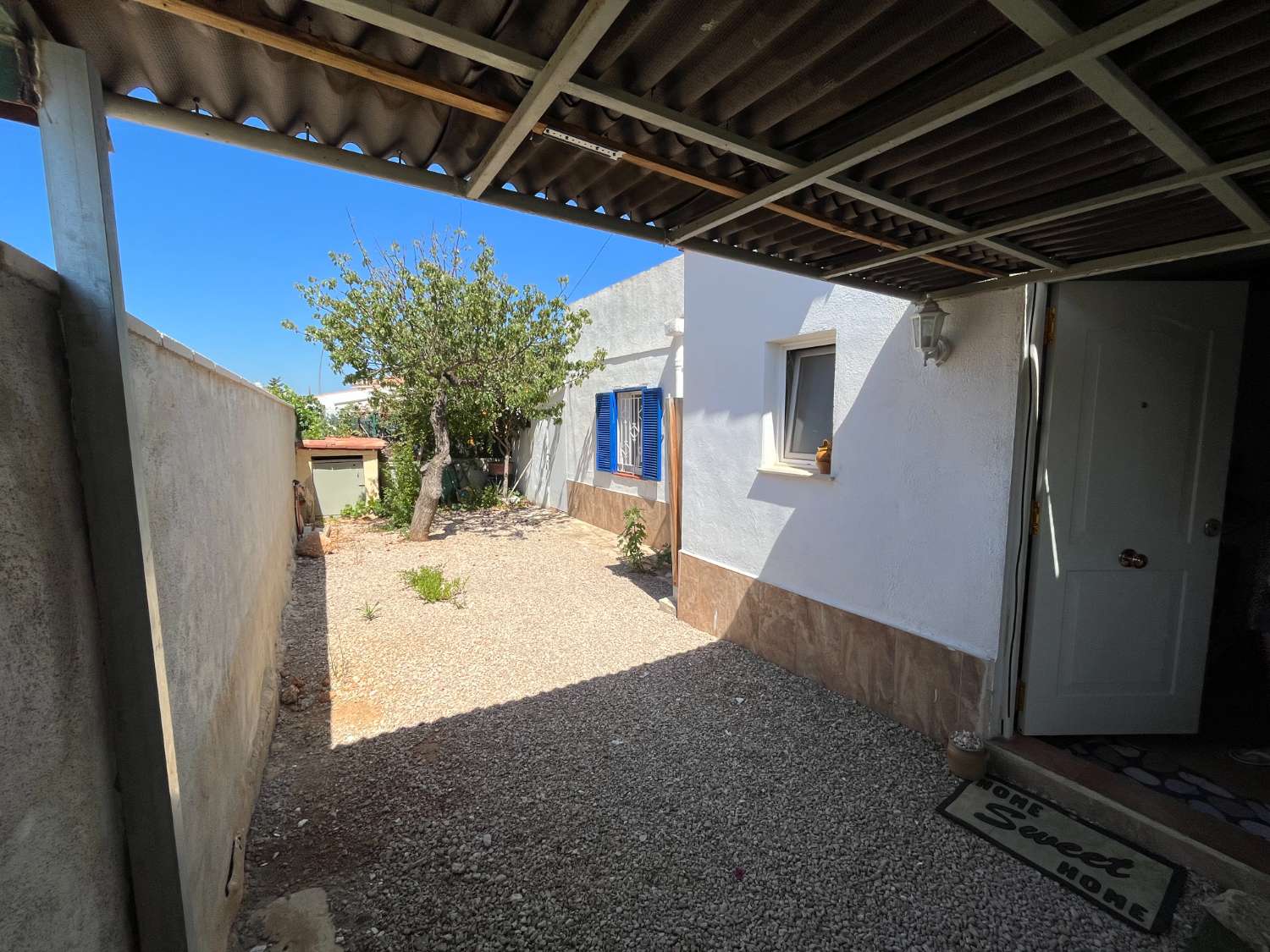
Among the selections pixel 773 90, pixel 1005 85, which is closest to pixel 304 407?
pixel 773 90

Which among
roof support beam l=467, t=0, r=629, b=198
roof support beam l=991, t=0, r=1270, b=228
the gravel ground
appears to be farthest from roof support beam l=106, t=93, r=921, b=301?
the gravel ground

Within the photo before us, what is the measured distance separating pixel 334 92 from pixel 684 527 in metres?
4.57

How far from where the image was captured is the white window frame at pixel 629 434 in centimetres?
934

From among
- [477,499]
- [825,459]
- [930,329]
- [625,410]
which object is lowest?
[477,499]

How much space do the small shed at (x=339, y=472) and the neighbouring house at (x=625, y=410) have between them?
12.3 feet

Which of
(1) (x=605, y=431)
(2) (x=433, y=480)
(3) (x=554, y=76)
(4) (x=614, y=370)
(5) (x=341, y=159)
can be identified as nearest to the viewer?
(3) (x=554, y=76)

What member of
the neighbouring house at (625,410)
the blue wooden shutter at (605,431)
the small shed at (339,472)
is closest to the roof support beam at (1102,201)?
the neighbouring house at (625,410)

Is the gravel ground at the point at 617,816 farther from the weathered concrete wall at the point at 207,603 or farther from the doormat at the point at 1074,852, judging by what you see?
the weathered concrete wall at the point at 207,603

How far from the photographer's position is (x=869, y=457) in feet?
12.6

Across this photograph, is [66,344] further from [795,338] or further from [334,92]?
[795,338]

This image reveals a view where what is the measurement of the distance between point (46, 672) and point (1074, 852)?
3832 mm

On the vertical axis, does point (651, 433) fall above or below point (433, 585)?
above

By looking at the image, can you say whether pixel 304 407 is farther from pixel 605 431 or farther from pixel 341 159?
pixel 341 159

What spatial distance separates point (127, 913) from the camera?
1.27 metres
